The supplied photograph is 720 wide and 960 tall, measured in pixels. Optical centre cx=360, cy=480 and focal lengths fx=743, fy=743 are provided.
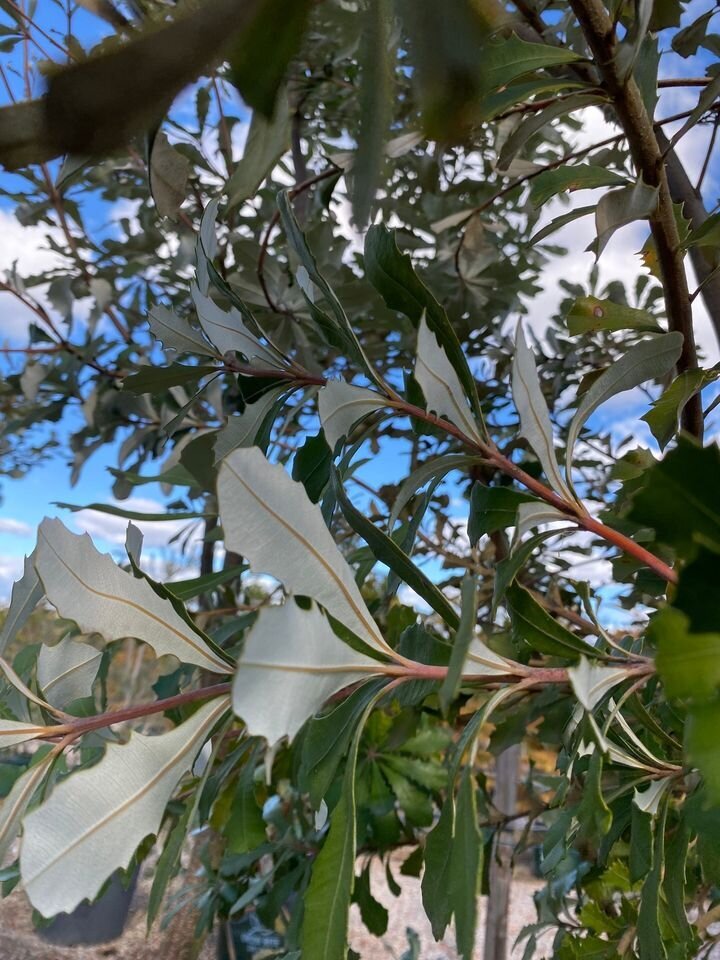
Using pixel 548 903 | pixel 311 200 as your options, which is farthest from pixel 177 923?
pixel 311 200

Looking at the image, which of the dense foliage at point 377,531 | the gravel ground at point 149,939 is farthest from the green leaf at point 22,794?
the gravel ground at point 149,939

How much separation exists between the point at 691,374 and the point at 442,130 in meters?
0.30

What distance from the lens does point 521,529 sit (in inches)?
12.7

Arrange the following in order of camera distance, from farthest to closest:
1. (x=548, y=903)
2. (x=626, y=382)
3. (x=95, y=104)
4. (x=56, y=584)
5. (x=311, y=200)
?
(x=311, y=200) < (x=548, y=903) < (x=626, y=382) < (x=56, y=584) < (x=95, y=104)

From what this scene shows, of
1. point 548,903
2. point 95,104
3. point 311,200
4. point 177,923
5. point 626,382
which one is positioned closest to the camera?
A: point 95,104

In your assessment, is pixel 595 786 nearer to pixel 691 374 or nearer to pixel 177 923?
pixel 691 374

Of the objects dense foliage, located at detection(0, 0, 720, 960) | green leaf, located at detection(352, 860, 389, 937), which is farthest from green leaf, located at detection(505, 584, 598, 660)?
green leaf, located at detection(352, 860, 389, 937)

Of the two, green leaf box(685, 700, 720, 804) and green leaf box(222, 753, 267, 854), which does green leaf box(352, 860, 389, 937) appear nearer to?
green leaf box(222, 753, 267, 854)

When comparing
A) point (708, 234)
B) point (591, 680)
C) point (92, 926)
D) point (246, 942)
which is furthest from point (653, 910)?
point (92, 926)

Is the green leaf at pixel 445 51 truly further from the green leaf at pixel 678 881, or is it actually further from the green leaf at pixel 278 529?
the green leaf at pixel 678 881

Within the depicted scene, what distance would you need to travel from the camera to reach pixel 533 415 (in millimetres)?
376

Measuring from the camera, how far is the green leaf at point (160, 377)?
474 mm

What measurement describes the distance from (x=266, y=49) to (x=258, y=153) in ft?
0.42

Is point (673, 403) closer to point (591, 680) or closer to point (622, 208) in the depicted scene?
point (622, 208)
